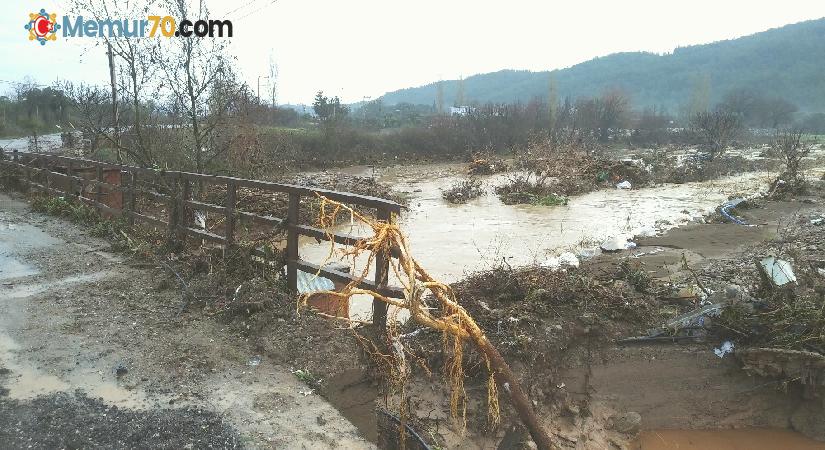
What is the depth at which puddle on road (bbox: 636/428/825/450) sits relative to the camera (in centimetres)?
474

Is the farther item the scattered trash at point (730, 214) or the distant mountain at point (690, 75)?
the distant mountain at point (690, 75)

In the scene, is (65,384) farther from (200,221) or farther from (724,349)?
(724,349)

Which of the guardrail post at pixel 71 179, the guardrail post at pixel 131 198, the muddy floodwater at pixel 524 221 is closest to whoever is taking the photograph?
the guardrail post at pixel 131 198

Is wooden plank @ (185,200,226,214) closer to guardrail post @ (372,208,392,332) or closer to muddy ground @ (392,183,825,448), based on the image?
guardrail post @ (372,208,392,332)

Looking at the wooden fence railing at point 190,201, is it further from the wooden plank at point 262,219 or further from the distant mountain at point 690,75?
the distant mountain at point 690,75

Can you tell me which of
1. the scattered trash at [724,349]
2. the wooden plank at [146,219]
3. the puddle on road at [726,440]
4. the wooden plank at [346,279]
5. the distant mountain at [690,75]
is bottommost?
the puddle on road at [726,440]

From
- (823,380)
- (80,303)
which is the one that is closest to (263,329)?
(80,303)

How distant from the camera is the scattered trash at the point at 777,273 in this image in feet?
17.2

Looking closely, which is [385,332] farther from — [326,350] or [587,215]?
[587,215]

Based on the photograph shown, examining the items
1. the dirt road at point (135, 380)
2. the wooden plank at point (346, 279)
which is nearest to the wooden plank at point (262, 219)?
the wooden plank at point (346, 279)

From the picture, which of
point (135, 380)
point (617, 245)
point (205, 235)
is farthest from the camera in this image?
point (617, 245)

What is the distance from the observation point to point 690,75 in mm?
130125

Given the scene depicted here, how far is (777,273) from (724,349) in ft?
3.61

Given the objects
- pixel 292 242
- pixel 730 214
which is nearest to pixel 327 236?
pixel 292 242
